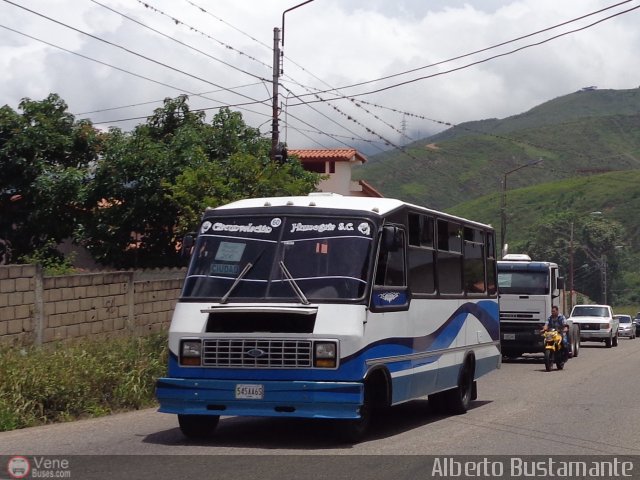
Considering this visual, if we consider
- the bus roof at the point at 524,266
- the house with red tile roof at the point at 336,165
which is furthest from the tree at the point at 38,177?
the house with red tile roof at the point at 336,165

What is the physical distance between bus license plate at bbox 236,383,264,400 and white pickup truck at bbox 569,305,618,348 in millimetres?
32337

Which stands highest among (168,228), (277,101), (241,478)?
(277,101)

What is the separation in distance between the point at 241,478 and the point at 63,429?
393cm

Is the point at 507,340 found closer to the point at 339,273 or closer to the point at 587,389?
the point at 587,389

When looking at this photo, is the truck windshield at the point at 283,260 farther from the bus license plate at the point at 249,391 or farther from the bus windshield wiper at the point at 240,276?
the bus license plate at the point at 249,391

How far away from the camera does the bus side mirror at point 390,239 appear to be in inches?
476

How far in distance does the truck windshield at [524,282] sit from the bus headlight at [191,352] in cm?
1925

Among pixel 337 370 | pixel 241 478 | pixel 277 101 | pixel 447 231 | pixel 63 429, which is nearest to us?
pixel 241 478

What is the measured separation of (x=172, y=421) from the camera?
542 inches

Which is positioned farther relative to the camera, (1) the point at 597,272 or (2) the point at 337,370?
(1) the point at 597,272

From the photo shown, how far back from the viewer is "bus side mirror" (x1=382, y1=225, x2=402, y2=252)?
12.1 m

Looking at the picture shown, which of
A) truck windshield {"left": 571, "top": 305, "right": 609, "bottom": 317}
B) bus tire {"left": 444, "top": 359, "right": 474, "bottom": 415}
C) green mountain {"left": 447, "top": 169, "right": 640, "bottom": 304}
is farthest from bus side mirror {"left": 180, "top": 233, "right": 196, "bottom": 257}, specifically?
green mountain {"left": 447, "top": 169, "right": 640, "bottom": 304}

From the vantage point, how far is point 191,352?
11578mm

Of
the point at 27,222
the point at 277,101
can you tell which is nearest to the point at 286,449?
the point at 277,101
